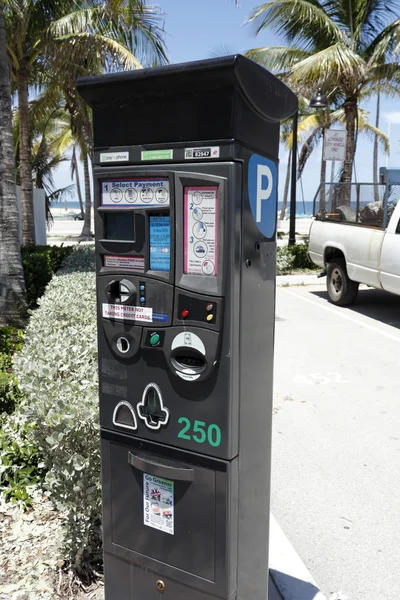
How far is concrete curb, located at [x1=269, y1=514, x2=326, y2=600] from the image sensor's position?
2703 millimetres

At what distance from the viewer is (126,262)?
6.95 ft

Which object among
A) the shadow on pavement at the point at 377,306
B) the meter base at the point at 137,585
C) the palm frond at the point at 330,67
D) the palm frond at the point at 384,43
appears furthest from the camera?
the palm frond at the point at 384,43

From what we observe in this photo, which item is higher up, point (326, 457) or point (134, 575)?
point (134, 575)

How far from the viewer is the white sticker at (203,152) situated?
1.90m

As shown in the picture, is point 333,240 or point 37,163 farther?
point 37,163

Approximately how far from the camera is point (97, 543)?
286 centimetres

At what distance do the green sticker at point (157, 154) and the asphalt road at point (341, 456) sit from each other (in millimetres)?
2187

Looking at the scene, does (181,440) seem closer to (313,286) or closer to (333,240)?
(333,240)

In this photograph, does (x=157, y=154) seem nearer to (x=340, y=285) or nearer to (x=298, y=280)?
(x=340, y=285)

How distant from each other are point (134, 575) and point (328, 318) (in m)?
6.98

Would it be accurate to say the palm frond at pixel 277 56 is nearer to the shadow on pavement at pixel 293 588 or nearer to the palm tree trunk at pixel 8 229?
the palm tree trunk at pixel 8 229

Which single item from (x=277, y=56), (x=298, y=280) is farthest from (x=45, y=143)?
(x=298, y=280)

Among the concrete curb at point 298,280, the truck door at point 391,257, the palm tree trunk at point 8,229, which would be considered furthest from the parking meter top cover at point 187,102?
the concrete curb at point 298,280

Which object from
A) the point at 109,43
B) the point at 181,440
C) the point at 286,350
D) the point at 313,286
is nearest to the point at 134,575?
the point at 181,440
